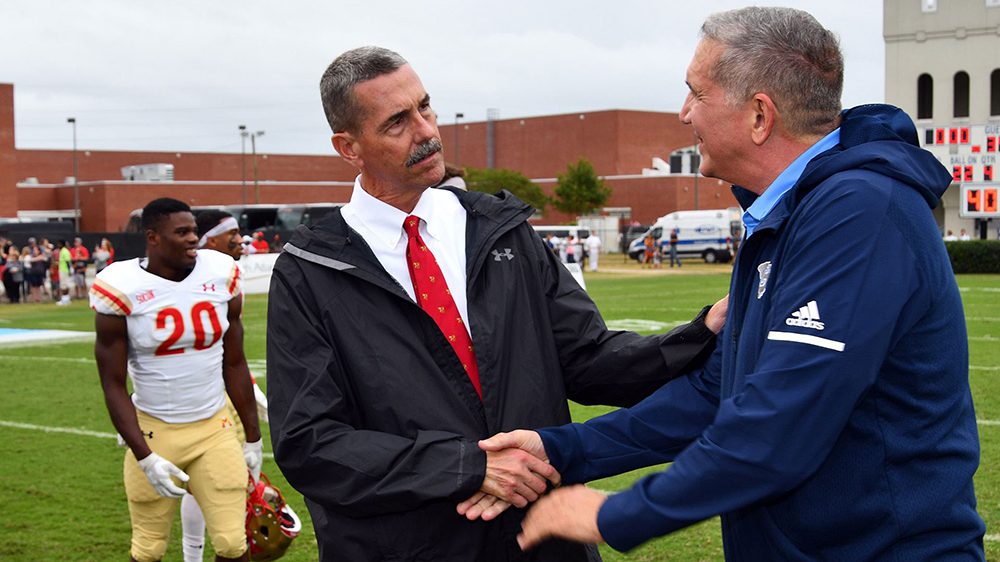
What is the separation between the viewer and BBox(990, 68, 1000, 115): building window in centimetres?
4753

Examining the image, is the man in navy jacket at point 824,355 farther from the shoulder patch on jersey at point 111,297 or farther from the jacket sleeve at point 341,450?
the shoulder patch on jersey at point 111,297

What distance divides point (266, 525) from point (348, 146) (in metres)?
2.89

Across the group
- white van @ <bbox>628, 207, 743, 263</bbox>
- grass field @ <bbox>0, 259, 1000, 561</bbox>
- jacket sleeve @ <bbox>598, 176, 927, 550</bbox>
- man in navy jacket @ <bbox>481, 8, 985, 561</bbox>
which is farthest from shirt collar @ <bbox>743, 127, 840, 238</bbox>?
white van @ <bbox>628, 207, 743, 263</bbox>

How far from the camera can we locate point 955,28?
46656 millimetres

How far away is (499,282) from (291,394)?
64 cm

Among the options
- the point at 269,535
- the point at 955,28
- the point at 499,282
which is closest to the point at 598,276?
the point at 955,28

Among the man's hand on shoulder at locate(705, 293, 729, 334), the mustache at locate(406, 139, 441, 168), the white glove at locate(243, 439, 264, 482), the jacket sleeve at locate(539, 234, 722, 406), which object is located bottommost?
the white glove at locate(243, 439, 264, 482)

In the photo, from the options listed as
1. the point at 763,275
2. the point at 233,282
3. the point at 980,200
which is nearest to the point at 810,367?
the point at 763,275

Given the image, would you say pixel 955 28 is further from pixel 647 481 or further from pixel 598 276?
pixel 647 481

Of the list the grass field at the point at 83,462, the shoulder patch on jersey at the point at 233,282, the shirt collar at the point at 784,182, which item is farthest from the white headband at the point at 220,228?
the shirt collar at the point at 784,182

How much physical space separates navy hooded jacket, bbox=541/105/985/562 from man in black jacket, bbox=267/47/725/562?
0.62 meters

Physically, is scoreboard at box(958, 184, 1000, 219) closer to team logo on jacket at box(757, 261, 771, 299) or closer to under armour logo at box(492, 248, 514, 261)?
under armour logo at box(492, 248, 514, 261)

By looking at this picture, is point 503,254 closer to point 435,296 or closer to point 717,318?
point 435,296

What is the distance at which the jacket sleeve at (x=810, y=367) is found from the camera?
6.82 ft
